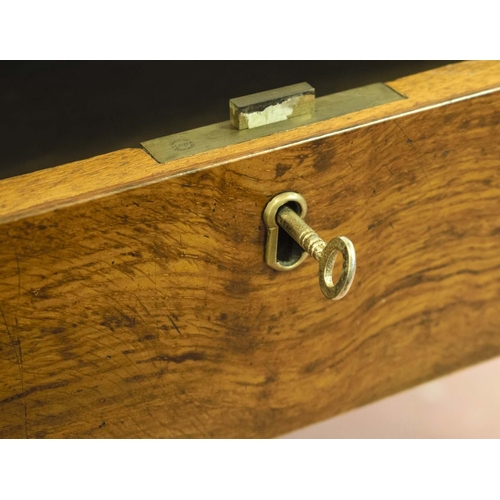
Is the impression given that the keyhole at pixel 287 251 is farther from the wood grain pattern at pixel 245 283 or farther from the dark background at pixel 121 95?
the dark background at pixel 121 95

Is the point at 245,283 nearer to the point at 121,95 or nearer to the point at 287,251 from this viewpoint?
the point at 287,251

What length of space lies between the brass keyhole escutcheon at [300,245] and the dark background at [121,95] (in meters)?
0.10

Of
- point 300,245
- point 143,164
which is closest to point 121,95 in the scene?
point 143,164

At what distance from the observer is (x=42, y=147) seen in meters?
0.70

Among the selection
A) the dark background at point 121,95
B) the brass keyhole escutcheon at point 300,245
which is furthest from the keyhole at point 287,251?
the dark background at point 121,95


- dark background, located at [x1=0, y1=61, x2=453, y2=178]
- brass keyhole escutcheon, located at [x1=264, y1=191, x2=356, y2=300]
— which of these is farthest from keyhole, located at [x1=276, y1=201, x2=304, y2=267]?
dark background, located at [x1=0, y1=61, x2=453, y2=178]

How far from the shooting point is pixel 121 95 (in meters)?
0.76

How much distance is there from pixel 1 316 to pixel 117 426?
0.58 feet

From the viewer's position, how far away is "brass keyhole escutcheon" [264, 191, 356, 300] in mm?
641

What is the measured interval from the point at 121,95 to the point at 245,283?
0.20 m

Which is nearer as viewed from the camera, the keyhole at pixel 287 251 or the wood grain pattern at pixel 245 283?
the wood grain pattern at pixel 245 283

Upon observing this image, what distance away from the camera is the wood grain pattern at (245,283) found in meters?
0.66

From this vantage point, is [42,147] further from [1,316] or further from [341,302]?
[341,302]

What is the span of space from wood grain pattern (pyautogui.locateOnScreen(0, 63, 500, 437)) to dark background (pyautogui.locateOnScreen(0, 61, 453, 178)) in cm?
3
